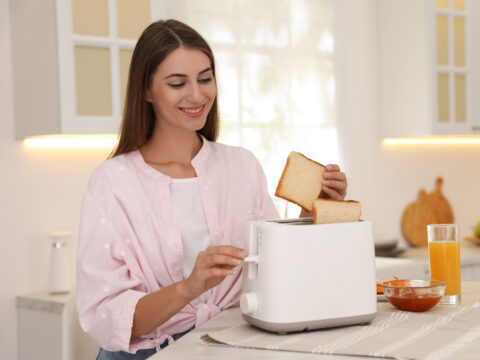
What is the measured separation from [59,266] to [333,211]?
1.54 meters

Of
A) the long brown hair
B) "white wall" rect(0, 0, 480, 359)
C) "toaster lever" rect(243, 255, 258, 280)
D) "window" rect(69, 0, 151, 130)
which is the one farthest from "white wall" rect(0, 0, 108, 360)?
"toaster lever" rect(243, 255, 258, 280)

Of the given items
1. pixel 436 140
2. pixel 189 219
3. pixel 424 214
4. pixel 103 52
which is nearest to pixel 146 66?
pixel 189 219

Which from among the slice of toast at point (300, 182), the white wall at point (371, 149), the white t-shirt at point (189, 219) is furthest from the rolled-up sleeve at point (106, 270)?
the white wall at point (371, 149)

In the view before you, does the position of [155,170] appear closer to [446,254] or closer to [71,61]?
[446,254]

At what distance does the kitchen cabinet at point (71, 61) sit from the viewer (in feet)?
7.72

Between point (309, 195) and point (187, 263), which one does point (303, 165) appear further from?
point (187, 263)

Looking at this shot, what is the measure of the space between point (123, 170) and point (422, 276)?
1.88 meters

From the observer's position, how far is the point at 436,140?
3.95 meters

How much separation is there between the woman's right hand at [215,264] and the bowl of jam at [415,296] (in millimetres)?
333

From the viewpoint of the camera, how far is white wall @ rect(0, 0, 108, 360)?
8.32ft

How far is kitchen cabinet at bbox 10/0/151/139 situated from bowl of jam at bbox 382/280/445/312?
1.35 meters

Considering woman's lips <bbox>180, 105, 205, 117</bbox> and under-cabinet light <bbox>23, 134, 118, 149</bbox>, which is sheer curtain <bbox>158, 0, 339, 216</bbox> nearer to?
under-cabinet light <bbox>23, 134, 118, 149</bbox>

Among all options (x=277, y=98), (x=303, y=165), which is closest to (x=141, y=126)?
(x=303, y=165)

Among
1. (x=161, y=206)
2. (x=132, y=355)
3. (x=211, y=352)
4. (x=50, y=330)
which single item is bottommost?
(x=50, y=330)
